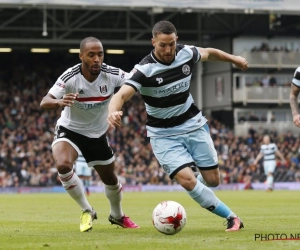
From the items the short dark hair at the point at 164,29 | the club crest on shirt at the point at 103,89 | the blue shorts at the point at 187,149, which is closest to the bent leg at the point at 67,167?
the club crest on shirt at the point at 103,89

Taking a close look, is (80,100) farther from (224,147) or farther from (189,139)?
(224,147)

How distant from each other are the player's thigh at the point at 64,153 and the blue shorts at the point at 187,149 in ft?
3.89

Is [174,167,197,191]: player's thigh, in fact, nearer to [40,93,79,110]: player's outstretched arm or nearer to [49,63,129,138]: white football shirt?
[40,93,79,110]: player's outstretched arm

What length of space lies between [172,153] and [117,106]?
1.37 m

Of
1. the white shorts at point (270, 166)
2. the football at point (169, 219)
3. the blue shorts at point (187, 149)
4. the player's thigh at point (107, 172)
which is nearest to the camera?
the football at point (169, 219)

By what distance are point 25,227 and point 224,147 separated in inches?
1186

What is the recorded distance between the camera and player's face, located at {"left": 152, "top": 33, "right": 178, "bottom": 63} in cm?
954

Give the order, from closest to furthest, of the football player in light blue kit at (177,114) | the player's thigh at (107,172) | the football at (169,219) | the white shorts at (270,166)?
the football at (169,219) → the football player in light blue kit at (177,114) → the player's thigh at (107,172) → the white shorts at (270,166)

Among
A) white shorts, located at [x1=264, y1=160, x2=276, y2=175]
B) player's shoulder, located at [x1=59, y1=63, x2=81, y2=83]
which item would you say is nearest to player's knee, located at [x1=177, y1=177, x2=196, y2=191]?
player's shoulder, located at [x1=59, y1=63, x2=81, y2=83]

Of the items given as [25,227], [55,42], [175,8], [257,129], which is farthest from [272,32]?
[25,227]

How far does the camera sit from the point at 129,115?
4406cm

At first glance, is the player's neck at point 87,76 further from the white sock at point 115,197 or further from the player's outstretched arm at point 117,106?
the white sock at point 115,197

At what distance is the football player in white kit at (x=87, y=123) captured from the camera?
34.2 ft

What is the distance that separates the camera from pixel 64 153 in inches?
418
